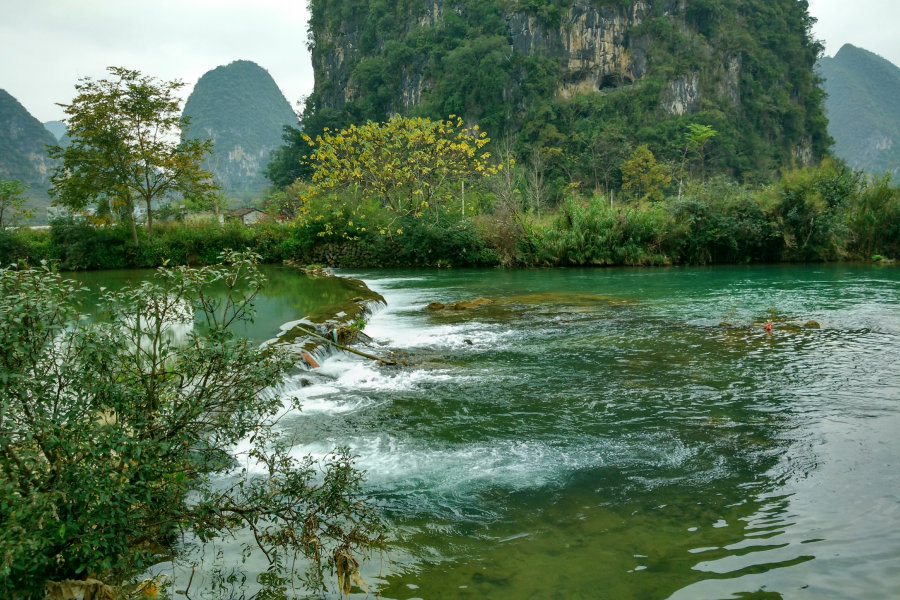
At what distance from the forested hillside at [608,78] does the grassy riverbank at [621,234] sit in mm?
32658

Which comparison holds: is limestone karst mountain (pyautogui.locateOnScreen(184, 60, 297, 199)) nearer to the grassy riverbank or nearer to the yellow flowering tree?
the grassy riverbank

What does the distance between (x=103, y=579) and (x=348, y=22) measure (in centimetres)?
10158

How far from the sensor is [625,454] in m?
5.55

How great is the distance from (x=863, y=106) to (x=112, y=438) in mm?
157536

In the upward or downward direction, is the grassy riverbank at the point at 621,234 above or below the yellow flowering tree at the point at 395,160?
below

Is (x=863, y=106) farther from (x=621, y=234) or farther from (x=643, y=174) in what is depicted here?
(x=621, y=234)

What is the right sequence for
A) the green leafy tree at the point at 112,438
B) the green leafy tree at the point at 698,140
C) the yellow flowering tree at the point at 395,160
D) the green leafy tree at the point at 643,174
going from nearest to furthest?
1. the green leafy tree at the point at 112,438
2. the yellow flowering tree at the point at 395,160
3. the green leafy tree at the point at 643,174
4. the green leafy tree at the point at 698,140

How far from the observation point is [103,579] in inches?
125

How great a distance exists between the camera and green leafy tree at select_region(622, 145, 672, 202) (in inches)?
2088

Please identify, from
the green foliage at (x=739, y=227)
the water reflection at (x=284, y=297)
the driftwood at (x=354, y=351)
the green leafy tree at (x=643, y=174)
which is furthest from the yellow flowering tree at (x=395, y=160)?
the green leafy tree at (x=643, y=174)

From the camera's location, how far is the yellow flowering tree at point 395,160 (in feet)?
81.6

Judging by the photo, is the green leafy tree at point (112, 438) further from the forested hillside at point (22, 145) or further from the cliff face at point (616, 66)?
the forested hillside at point (22, 145)

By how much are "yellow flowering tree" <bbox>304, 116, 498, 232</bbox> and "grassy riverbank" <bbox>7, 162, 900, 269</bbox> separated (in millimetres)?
1547

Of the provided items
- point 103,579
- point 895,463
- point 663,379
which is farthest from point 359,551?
point 663,379
